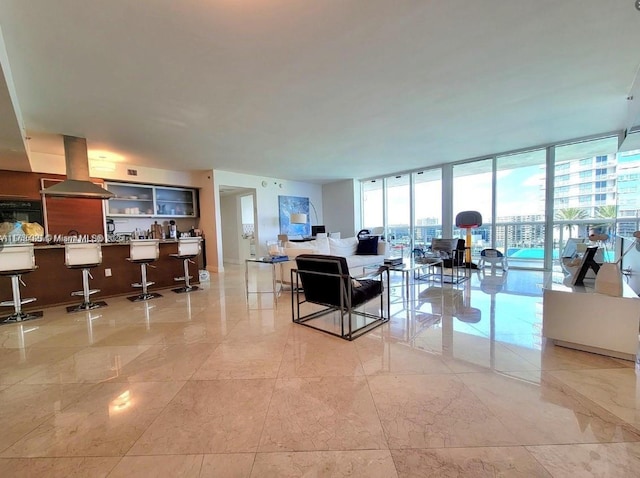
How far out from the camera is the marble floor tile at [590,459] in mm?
1142

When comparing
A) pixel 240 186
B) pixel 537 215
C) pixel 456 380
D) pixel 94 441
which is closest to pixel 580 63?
pixel 456 380

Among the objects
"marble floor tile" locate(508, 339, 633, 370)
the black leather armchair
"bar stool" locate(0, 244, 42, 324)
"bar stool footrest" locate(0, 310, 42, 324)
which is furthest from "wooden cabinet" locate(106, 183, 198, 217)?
"marble floor tile" locate(508, 339, 633, 370)

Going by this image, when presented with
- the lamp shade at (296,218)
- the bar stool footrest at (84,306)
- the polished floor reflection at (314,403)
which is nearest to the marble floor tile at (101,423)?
the polished floor reflection at (314,403)

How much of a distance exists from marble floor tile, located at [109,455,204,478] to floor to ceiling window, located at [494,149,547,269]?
23.4ft

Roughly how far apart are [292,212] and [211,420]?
24.4 feet

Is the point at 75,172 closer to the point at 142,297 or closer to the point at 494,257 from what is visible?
the point at 142,297

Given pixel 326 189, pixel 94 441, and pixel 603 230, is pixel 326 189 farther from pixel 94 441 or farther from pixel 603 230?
pixel 94 441

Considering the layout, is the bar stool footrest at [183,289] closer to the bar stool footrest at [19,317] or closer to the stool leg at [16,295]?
the bar stool footrest at [19,317]

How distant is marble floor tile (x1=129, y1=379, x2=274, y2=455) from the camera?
1.33m

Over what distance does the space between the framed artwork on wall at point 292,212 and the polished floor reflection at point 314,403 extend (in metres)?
5.61

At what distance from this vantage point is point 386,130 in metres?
4.46

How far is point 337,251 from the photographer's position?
17.8 ft

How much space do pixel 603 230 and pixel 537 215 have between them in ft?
3.43

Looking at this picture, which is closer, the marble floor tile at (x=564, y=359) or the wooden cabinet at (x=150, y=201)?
the marble floor tile at (x=564, y=359)
